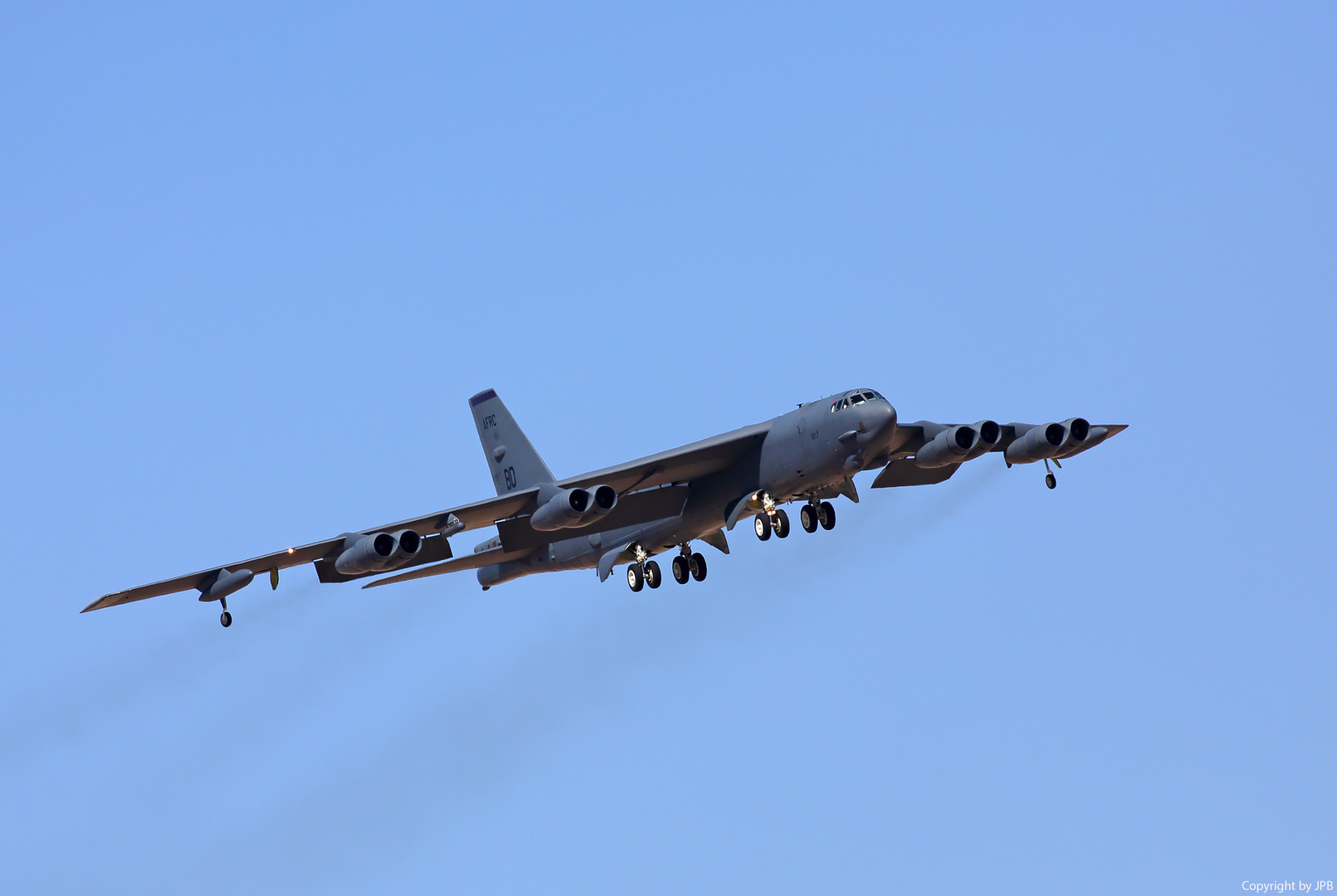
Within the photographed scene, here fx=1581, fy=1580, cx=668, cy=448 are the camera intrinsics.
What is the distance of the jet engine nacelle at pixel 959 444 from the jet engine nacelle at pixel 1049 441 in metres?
0.60

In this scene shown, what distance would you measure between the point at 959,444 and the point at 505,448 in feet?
39.7

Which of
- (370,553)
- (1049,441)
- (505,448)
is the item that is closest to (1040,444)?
(1049,441)

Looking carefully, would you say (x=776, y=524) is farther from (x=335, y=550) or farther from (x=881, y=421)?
(x=335, y=550)

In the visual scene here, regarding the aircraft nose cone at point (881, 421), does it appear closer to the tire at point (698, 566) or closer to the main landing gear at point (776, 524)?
the main landing gear at point (776, 524)

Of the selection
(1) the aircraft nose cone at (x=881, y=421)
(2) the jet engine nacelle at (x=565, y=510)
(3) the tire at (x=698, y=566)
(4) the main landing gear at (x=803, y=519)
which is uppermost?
(1) the aircraft nose cone at (x=881, y=421)

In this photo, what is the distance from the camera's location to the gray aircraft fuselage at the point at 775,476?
3222 cm

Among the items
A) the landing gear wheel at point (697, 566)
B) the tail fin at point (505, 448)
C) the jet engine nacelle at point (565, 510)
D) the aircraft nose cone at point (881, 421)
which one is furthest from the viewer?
the tail fin at point (505, 448)

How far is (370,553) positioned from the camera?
3144 cm

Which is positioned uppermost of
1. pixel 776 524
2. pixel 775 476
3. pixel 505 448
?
pixel 505 448

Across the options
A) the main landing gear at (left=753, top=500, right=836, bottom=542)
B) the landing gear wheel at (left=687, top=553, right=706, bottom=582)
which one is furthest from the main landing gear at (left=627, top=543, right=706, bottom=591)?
the main landing gear at (left=753, top=500, right=836, bottom=542)

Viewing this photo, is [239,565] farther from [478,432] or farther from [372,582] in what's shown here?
[478,432]

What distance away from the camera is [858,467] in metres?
32.8

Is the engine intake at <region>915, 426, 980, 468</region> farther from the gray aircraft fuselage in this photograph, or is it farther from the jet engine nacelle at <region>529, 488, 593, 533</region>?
the jet engine nacelle at <region>529, 488, 593, 533</region>

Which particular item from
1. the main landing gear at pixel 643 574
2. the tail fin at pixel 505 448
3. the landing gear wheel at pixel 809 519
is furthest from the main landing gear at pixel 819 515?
the tail fin at pixel 505 448
